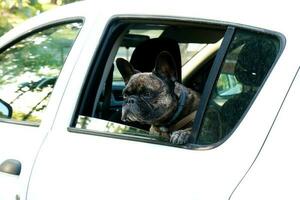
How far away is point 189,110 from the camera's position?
3107 millimetres

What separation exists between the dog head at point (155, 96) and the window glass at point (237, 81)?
509 millimetres

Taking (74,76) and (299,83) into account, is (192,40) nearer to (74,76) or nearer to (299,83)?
(74,76)

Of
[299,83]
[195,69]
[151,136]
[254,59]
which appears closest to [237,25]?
[254,59]

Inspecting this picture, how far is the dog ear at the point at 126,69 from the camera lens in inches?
134

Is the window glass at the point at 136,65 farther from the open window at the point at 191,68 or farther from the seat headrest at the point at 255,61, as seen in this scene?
the seat headrest at the point at 255,61

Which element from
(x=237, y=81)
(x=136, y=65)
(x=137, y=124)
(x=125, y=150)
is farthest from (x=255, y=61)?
(x=136, y=65)

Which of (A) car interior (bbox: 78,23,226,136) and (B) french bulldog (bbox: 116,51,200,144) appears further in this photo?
(A) car interior (bbox: 78,23,226,136)

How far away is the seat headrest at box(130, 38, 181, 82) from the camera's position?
3617mm

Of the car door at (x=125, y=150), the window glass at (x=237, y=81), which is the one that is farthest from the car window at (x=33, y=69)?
the window glass at (x=237, y=81)

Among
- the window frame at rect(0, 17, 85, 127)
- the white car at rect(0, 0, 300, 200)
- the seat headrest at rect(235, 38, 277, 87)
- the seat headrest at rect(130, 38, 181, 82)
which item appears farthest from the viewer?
the seat headrest at rect(130, 38, 181, 82)

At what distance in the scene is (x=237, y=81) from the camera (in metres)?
2.62

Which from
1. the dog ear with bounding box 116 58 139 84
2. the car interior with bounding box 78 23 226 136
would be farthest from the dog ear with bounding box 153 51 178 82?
the dog ear with bounding box 116 58 139 84

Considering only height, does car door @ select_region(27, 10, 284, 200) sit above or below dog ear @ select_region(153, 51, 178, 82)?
below

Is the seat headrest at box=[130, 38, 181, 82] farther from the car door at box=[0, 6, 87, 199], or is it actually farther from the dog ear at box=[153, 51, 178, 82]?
the car door at box=[0, 6, 87, 199]
